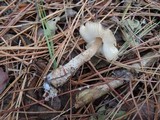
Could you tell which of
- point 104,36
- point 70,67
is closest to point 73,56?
point 70,67

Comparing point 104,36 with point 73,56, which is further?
point 73,56

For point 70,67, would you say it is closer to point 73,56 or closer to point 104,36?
point 73,56

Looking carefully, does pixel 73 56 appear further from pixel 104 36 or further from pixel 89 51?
pixel 104 36

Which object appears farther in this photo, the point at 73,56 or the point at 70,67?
the point at 73,56
